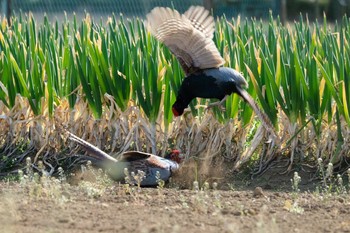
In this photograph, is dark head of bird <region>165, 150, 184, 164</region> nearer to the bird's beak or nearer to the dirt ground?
the bird's beak

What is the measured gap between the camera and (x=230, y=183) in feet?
21.3

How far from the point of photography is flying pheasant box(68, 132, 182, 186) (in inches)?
238

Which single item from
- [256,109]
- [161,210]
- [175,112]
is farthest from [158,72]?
[161,210]

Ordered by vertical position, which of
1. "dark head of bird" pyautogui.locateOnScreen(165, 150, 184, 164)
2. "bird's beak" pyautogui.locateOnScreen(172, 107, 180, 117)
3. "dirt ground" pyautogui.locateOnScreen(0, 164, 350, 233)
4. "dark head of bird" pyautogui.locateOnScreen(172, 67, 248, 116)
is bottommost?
"dark head of bird" pyautogui.locateOnScreen(165, 150, 184, 164)

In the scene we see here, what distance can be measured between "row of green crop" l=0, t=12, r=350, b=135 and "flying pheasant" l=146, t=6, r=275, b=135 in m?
0.24

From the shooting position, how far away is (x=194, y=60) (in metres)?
6.38

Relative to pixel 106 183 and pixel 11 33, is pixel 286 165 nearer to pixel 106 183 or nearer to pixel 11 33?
pixel 106 183

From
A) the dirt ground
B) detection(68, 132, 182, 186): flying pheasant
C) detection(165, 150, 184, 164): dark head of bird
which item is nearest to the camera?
the dirt ground

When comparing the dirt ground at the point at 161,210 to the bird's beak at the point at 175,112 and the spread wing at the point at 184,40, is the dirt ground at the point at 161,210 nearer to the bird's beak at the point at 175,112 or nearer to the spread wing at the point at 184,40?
the bird's beak at the point at 175,112

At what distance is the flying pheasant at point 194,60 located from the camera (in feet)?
20.6

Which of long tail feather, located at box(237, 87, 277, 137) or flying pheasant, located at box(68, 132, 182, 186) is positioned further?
long tail feather, located at box(237, 87, 277, 137)

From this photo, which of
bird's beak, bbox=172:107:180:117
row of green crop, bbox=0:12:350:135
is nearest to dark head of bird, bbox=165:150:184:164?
bird's beak, bbox=172:107:180:117

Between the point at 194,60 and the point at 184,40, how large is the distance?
0.15m

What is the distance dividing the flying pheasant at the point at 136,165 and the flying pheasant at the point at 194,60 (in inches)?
18.9
